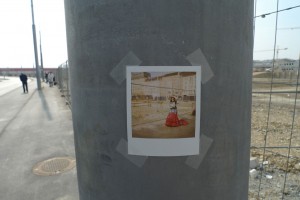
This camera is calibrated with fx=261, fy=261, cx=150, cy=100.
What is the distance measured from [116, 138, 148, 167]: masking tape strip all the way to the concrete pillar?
0.7 inches

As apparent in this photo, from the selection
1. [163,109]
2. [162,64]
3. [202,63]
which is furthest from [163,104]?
[202,63]

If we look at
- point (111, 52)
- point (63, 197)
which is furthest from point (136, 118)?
point (63, 197)

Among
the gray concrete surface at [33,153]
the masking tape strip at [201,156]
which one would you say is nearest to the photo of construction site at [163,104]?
the masking tape strip at [201,156]

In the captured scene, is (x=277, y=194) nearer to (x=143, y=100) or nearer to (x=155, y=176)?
(x=155, y=176)

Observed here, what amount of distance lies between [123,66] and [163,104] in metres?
0.31

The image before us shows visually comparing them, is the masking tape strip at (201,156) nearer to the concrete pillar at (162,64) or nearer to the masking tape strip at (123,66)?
the concrete pillar at (162,64)

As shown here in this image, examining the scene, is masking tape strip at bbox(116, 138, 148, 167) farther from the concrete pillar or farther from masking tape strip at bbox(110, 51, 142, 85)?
masking tape strip at bbox(110, 51, 142, 85)

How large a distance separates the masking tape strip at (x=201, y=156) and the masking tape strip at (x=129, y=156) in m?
0.26

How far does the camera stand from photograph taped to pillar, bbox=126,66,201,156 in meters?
1.39

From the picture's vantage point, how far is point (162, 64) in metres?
1.40

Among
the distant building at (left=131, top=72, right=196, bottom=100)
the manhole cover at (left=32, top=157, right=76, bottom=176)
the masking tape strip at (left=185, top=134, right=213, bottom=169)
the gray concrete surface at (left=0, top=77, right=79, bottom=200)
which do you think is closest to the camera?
the distant building at (left=131, top=72, right=196, bottom=100)

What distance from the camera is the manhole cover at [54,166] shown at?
5071 mm

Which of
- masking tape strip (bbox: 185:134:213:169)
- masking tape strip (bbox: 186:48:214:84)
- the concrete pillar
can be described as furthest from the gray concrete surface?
masking tape strip (bbox: 186:48:214:84)

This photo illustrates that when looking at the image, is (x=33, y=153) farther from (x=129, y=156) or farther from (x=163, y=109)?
(x=163, y=109)
